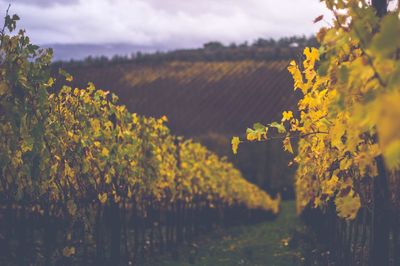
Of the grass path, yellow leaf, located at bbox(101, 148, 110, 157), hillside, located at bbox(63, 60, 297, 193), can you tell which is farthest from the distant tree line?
yellow leaf, located at bbox(101, 148, 110, 157)

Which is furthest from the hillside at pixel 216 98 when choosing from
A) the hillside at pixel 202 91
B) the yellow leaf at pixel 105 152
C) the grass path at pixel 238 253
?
the yellow leaf at pixel 105 152

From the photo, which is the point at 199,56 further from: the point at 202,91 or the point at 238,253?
the point at 238,253

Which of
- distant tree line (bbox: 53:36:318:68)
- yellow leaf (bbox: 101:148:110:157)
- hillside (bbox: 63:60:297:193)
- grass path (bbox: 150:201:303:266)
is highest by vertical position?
distant tree line (bbox: 53:36:318:68)

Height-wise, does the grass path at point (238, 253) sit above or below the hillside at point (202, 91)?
below

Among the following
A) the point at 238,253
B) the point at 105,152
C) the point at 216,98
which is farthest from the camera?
the point at 216,98

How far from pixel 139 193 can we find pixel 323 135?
5.94 metres

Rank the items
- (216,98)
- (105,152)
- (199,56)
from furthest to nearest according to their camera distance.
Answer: (199,56), (216,98), (105,152)

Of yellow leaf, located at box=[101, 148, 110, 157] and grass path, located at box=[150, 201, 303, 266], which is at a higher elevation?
yellow leaf, located at box=[101, 148, 110, 157]

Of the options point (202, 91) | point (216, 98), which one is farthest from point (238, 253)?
point (202, 91)

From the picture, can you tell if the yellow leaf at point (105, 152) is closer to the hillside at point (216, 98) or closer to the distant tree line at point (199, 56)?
the hillside at point (216, 98)

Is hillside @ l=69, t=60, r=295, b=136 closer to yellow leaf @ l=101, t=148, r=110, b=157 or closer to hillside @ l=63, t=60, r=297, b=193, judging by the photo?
hillside @ l=63, t=60, r=297, b=193

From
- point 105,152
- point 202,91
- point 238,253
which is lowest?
point 238,253

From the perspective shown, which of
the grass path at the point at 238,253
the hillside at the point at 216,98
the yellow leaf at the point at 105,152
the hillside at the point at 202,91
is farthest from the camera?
the hillside at the point at 202,91

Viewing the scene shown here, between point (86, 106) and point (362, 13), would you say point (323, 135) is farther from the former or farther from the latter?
point (86, 106)
